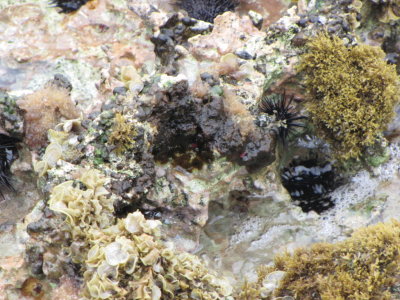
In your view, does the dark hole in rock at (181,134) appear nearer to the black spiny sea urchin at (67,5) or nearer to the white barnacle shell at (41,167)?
the white barnacle shell at (41,167)

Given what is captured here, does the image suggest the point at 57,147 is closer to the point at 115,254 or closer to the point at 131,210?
the point at 131,210

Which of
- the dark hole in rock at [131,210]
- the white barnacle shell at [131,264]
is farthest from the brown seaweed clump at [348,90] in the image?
the white barnacle shell at [131,264]

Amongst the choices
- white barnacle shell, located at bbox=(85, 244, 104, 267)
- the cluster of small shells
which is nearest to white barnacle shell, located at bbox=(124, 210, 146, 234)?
white barnacle shell, located at bbox=(85, 244, 104, 267)

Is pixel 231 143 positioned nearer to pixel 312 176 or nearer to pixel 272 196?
pixel 272 196

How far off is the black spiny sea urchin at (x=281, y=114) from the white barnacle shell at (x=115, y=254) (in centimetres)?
199

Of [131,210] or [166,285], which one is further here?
[131,210]

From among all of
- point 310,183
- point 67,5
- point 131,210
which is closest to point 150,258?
point 131,210

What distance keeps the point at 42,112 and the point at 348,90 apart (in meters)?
3.19

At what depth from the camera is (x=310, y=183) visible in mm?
4680

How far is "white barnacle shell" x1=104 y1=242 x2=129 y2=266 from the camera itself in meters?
3.22

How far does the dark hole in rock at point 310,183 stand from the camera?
15.2 ft

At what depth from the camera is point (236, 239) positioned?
447cm

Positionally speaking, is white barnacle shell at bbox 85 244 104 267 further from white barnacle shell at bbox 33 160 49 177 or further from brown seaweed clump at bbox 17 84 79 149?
brown seaweed clump at bbox 17 84 79 149

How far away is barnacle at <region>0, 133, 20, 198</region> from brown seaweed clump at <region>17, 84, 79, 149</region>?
0.18 meters
